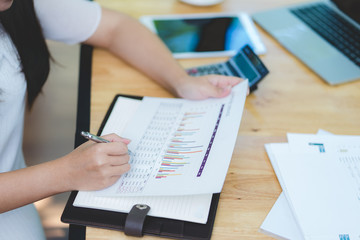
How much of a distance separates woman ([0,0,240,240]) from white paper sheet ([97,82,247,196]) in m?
0.03

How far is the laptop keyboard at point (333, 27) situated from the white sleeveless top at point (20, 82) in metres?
0.64

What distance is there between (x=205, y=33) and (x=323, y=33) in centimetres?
35

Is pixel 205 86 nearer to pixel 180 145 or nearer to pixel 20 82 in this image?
pixel 180 145

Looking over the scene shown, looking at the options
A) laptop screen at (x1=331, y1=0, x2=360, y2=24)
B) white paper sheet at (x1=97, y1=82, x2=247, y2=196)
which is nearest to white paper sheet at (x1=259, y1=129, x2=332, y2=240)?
white paper sheet at (x1=97, y1=82, x2=247, y2=196)

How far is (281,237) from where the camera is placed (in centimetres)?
65

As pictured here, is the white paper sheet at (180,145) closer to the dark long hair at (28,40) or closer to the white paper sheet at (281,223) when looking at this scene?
the white paper sheet at (281,223)

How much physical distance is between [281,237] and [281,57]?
589mm

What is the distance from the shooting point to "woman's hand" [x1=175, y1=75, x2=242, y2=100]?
89 centimetres

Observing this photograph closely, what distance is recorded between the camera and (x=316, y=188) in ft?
2.34

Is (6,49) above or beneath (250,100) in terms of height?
above

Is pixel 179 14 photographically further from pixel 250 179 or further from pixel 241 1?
pixel 250 179

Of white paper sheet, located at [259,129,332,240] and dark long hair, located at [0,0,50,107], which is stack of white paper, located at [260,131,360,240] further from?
dark long hair, located at [0,0,50,107]

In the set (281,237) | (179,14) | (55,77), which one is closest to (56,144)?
(55,77)

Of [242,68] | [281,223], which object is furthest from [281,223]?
[242,68]
